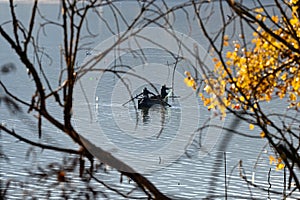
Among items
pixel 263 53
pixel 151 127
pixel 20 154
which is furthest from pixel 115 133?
pixel 263 53

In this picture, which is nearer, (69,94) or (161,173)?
(69,94)

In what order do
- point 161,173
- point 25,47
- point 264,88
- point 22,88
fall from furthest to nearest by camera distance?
1. point 22,88
2. point 161,173
3. point 264,88
4. point 25,47

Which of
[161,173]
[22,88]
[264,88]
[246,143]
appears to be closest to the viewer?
[264,88]

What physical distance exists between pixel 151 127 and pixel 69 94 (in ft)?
44.4

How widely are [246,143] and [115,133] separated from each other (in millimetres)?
2941

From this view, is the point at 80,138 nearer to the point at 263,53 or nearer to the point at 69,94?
the point at 69,94

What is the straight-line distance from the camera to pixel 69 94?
3.83 feet

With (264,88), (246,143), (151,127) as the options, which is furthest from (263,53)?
(151,127)

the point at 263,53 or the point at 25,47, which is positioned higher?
the point at 263,53

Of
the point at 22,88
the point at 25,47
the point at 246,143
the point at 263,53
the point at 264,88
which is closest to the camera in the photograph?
the point at 25,47

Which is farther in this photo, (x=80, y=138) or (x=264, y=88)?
(x=264, y=88)

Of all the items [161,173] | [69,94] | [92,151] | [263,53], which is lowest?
[161,173]

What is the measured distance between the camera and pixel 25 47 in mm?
1155

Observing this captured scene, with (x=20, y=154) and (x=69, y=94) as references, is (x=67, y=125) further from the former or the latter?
(x=20, y=154)
